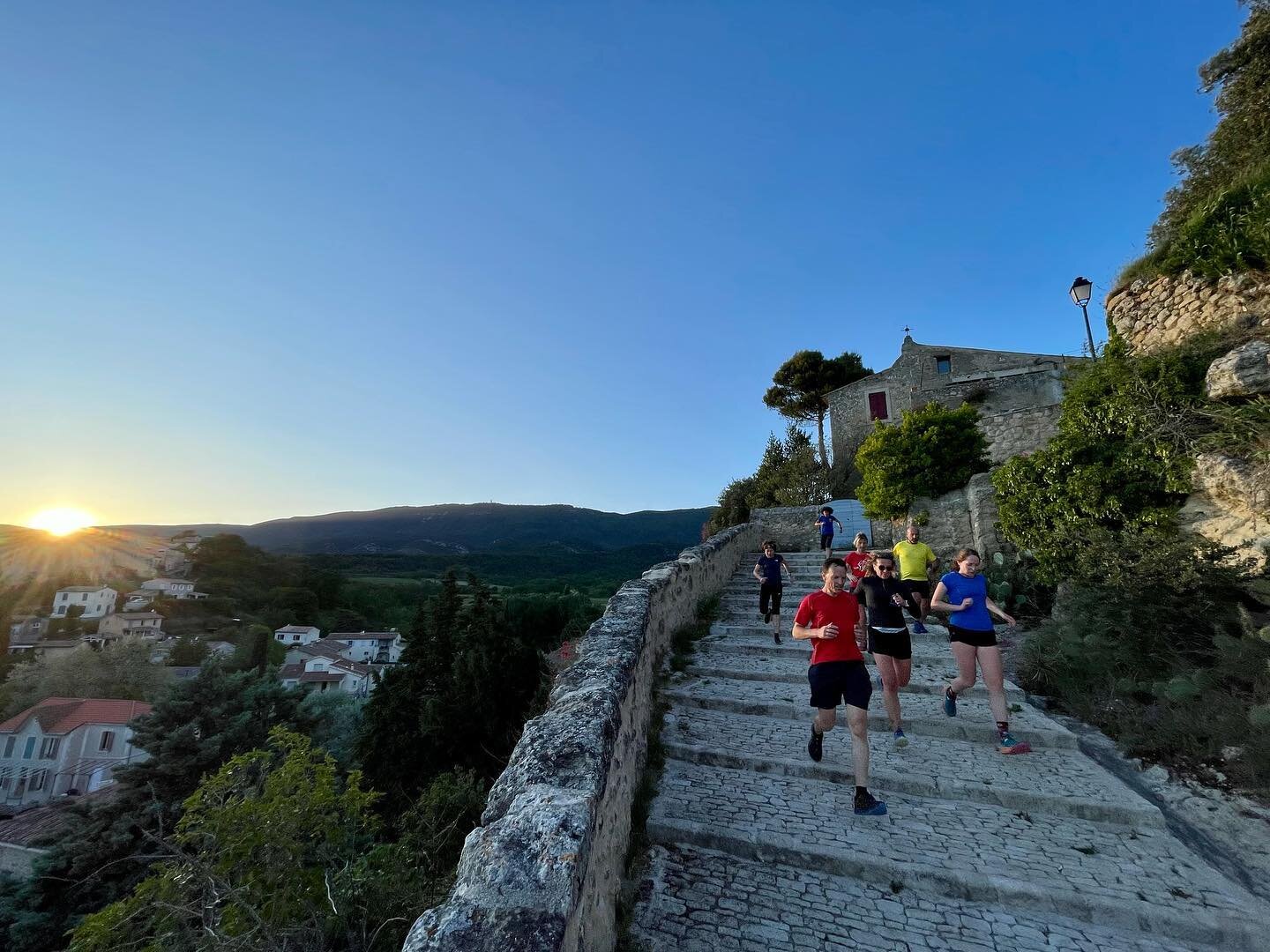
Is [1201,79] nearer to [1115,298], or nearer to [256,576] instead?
[1115,298]

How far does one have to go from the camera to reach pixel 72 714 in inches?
1168

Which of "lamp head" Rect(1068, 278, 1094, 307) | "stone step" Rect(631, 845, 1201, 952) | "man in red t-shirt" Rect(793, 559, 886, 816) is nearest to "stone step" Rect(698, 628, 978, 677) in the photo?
"man in red t-shirt" Rect(793, 559, 886, 816)

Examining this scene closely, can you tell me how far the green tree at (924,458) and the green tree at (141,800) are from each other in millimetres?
16359

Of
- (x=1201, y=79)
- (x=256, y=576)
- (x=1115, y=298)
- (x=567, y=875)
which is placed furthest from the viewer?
(x=256, y=576)

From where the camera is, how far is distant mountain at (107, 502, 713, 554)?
120 m

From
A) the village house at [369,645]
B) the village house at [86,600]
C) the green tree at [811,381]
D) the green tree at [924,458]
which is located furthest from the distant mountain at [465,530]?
the green tree at [924,458]

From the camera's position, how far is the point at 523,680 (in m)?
19.5

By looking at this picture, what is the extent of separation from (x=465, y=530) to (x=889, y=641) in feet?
458

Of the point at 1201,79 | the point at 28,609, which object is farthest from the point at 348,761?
the point at 28,609

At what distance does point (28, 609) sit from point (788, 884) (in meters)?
84.7

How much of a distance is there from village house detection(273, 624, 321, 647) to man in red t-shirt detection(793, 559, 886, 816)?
218 ft

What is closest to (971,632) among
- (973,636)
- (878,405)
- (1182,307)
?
(973,636)

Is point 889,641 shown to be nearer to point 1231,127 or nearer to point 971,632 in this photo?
point 971,632

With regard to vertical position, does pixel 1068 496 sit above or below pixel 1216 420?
below
